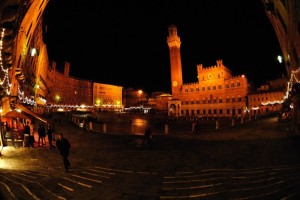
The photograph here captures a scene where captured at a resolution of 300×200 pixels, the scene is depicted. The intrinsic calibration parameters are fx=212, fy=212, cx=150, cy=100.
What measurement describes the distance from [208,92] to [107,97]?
57.8 m

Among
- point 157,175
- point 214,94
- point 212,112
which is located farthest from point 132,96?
point 157,175

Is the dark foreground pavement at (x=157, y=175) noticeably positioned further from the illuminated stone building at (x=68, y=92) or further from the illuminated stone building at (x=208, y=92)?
the illuminated stone building at (x=68, y=92)

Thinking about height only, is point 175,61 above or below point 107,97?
above

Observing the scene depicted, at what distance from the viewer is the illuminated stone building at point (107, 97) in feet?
345

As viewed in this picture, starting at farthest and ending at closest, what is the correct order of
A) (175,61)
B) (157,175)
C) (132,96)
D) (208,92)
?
(132,96) < (175,61) < (208,92) < (157,175)

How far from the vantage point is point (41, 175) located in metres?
7.93

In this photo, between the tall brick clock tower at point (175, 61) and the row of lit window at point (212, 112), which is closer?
the row of lit window at point (212, 112)

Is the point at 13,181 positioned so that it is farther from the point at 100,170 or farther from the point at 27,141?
the point at 27,141

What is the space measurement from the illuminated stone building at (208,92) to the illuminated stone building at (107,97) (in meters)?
41.2

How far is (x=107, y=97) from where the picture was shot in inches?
4382

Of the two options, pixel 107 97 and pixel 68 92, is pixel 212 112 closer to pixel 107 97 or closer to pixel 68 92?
pixel 68 92

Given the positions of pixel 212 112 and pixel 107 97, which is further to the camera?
pixel 107 97

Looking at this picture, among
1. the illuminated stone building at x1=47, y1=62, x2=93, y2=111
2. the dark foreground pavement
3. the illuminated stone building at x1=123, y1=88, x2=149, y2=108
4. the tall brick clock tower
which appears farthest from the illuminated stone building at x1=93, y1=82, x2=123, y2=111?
the dark foreground pavement

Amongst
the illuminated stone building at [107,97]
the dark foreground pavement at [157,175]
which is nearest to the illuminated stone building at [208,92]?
the illuminated stone building at [107,97]
